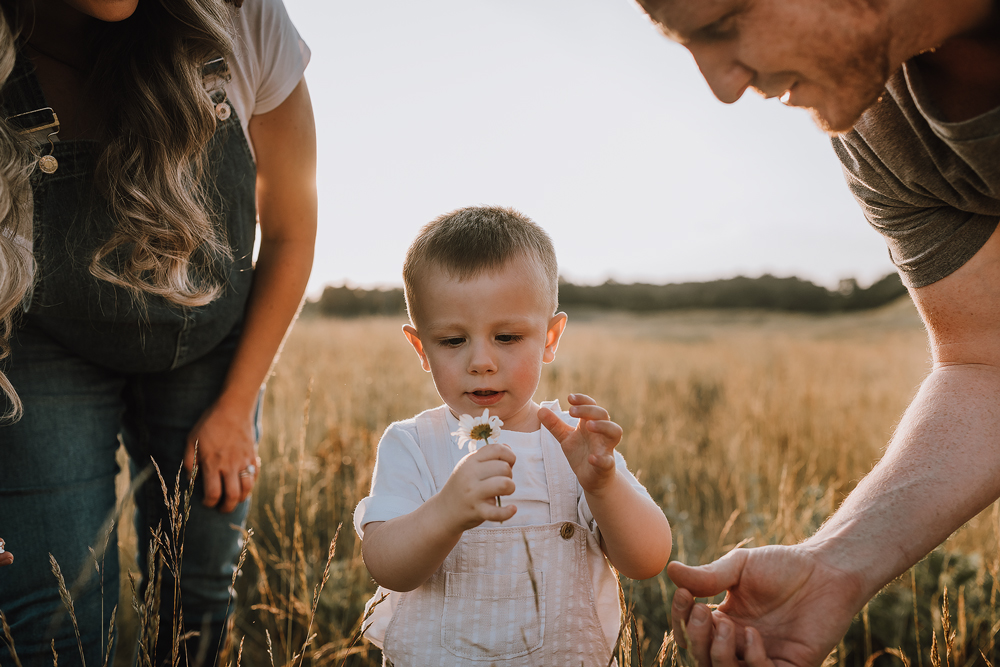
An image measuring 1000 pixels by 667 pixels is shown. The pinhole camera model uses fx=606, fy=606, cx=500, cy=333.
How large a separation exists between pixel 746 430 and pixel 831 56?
3673 millimetres

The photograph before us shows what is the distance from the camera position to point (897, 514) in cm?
155

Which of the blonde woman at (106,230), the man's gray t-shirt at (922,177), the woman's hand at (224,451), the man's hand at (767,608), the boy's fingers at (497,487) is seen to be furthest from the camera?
the woman's hand at (224,451)

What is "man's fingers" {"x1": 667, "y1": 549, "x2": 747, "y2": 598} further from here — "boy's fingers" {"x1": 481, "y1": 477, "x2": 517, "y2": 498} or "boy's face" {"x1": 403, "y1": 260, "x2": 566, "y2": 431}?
"boy's face" {"x1": 403, "y1": 260, "x2": 566, "y2": 431}

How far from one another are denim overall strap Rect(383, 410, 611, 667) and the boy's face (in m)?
0.30

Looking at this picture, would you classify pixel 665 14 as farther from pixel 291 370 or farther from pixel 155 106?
pixel 291 370

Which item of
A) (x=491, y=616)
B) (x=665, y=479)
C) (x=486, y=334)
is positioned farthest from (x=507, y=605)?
(x=665, y=479)

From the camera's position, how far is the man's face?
1461mm

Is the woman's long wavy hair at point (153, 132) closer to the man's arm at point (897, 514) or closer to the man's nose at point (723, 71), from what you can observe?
the man's nose at point (723, 71)

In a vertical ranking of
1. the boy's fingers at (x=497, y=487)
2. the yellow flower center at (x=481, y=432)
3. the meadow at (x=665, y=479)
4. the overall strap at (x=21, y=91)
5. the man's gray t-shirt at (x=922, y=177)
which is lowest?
the meadow at (x=665, y=479)

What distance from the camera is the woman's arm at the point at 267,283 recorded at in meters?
2.08

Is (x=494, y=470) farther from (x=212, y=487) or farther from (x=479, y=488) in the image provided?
(x=212, y=487)

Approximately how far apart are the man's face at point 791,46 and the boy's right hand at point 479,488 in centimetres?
109

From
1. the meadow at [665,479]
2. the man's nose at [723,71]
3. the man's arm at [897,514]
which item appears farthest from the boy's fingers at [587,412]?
the man's nose at [723,71]

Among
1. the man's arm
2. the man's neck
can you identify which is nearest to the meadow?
the man's arm
